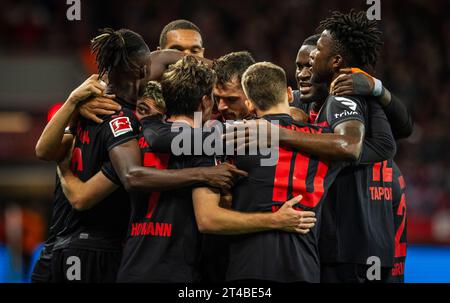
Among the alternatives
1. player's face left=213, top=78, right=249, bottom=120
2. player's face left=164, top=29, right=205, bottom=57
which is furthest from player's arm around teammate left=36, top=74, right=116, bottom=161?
player's face left=164, top=29, right=205, bottom=57

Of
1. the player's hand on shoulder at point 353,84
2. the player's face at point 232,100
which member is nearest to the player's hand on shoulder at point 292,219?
the player's hand on shoulder at point 353,84

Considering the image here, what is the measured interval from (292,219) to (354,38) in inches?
51.5

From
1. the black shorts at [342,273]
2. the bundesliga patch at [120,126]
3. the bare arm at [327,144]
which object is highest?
the bundesliga patch at [120,126]

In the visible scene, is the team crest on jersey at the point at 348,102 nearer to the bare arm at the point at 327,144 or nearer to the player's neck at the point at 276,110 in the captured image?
the bare arm at the point at 327,144

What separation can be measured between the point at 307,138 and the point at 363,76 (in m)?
0.70

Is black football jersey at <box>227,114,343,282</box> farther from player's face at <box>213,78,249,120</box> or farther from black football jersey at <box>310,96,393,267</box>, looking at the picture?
player's face at <box>213,78,249,120</box>

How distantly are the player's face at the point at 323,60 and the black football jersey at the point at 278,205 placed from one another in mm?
669

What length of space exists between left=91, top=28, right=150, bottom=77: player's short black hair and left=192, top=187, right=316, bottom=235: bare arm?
1054mm

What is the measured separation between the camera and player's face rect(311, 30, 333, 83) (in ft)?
14.3

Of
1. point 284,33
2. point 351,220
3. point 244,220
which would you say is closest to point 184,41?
point 351,220

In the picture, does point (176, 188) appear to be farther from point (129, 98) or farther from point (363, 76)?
point (363, 76)

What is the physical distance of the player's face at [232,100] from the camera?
4.54 m

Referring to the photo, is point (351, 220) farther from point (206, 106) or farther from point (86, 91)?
point (86, 91)

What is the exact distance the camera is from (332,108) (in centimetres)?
397
